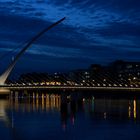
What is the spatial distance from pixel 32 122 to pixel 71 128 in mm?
5138

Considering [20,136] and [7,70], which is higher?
[7,70]

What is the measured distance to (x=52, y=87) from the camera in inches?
2041

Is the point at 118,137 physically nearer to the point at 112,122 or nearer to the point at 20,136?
the point at 20,136

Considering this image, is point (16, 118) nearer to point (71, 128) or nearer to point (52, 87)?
point (71, 128)

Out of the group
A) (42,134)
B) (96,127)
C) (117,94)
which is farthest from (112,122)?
(117,94)

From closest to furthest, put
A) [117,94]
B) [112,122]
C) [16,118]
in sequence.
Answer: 1. [112,122]
2. [16,118]
3. [117,94]

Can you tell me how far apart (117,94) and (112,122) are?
159 ft

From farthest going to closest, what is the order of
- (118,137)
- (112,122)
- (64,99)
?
(64,99) < (112,122) < (118,137)

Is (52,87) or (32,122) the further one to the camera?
(52,87)

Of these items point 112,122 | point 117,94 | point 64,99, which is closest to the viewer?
point 112,122

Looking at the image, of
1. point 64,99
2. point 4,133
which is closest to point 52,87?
point 64,99

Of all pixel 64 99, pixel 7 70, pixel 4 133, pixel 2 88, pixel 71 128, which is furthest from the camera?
pixel 7 70

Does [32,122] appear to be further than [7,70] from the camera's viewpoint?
No

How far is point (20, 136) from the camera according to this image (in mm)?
25281
